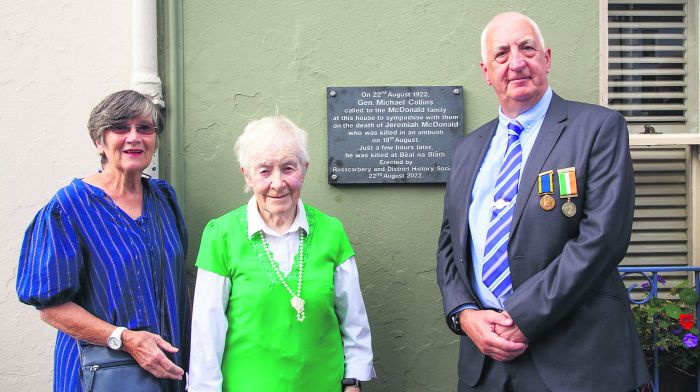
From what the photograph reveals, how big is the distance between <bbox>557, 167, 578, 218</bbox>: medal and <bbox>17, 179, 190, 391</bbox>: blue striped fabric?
157 centimetres

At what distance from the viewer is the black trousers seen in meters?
2.56

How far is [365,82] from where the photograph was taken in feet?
11.8

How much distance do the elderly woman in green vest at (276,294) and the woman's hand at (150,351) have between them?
0.09 m

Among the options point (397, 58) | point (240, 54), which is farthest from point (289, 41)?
point (397, 58)

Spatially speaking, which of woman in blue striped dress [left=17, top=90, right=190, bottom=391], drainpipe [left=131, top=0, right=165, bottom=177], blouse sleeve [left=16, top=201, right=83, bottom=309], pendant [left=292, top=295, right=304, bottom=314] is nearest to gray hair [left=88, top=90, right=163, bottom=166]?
woman in blue striped dress [left=17, top=90, right=190, bottom=391]

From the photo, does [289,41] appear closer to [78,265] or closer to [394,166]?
[394,166]

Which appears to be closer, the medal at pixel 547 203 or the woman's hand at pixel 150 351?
the medal at pixel 547 203

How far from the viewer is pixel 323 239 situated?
286 centimetres

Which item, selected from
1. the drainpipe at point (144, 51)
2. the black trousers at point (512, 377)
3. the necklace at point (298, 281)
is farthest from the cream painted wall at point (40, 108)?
the black trousers at point (512, 377)

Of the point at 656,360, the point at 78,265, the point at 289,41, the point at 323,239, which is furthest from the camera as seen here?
the point at 289,41

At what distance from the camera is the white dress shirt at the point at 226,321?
2674mm

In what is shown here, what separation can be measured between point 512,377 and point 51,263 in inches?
69.9

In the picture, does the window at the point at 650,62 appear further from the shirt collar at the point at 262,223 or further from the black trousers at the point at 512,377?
the shirt collar at the point at 262,223

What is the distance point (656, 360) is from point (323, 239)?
1.77 meters
